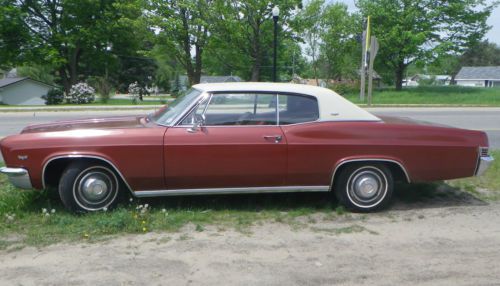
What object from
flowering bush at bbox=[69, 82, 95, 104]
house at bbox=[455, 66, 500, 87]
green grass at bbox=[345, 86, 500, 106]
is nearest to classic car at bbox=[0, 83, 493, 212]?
green grass at bbox=[345, 86, 500, 106]

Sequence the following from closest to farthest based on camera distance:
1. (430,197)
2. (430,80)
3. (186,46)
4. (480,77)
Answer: (430,197), (186,46), (430,80), (480,77)

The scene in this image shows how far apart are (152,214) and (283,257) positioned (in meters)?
1.60

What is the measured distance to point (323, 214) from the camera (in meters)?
5.27

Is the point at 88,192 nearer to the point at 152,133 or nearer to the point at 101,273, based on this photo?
the point at 152,133

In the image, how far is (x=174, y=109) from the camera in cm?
534

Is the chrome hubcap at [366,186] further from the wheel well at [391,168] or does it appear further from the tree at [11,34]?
the tree at [11,34]

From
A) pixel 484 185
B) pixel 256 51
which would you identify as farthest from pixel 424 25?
pixel 484 185

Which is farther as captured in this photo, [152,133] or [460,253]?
[152,133]

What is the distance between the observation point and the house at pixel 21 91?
51819 millimetres

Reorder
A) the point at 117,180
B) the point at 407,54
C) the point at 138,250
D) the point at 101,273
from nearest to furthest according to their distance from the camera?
the point at 101,273, the point at 138,250, the point at 117,180, the point at 407,54

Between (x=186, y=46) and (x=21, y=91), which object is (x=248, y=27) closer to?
(x=186, y=46)

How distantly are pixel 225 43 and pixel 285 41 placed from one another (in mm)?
4004

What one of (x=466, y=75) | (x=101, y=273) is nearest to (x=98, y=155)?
(x=101, y=273)

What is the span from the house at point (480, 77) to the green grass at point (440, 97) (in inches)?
1740
